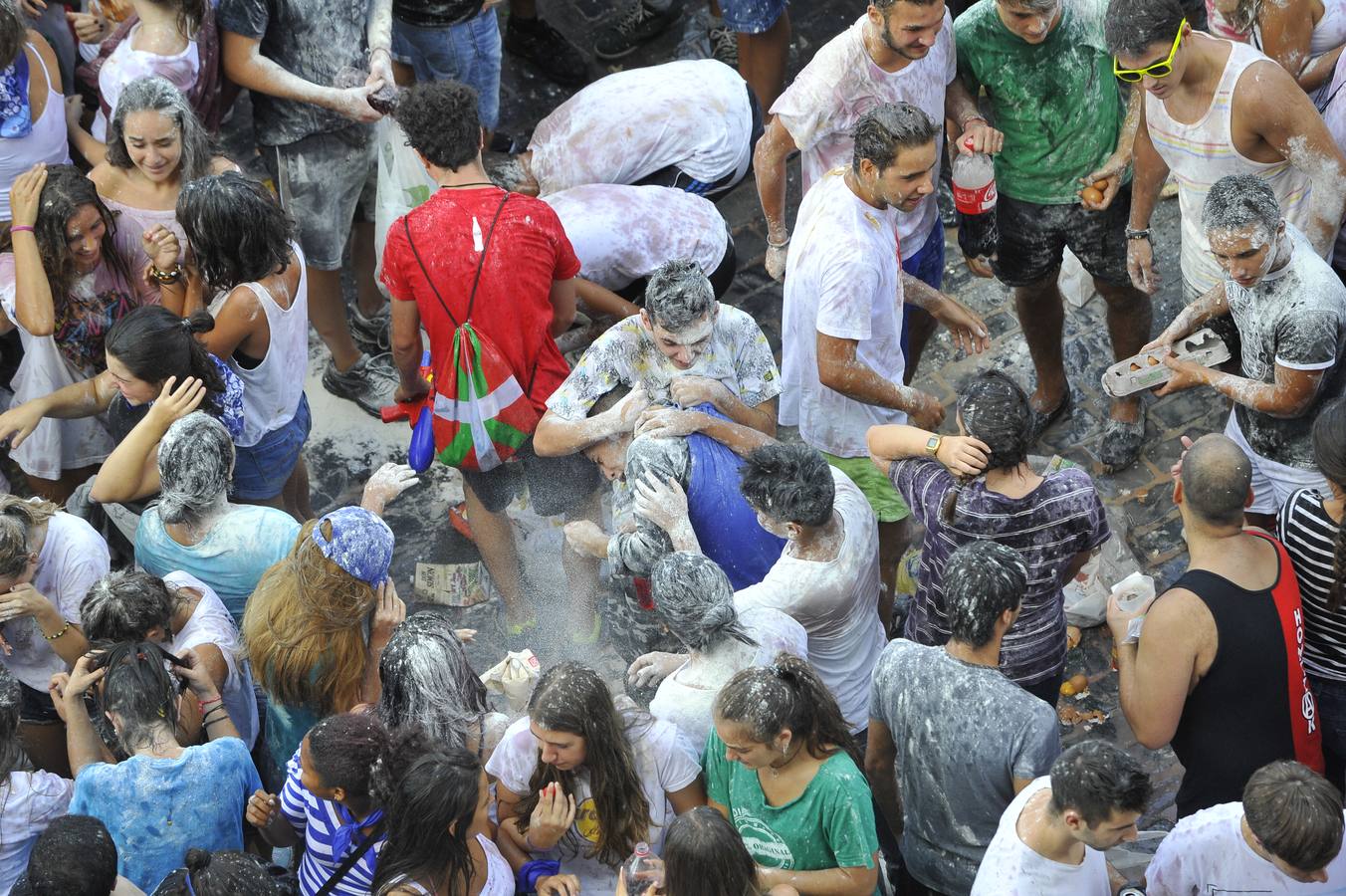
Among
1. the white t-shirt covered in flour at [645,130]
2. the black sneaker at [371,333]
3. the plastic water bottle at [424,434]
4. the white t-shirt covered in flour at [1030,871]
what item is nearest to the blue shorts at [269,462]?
the plastic water bottle at [424,434]

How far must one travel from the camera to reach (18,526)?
163 inches

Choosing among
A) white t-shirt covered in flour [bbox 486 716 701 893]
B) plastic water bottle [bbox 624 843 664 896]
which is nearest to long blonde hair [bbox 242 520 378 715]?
white t-shirt covered in flour [bbox 486 716 701 893]

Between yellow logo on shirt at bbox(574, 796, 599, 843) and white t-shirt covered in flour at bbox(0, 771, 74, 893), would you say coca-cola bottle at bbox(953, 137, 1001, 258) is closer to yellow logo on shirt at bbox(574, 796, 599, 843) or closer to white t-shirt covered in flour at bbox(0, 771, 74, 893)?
yellow logo on shirt at bbox(574, 796, 599, 843)

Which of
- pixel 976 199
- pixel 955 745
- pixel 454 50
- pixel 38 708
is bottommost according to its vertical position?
pixel 38 708

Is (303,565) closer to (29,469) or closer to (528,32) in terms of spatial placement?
(29,469)

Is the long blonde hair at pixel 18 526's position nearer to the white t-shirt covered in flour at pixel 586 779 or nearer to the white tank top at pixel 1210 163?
the white t-shirt covered in flour at pixel 586 779

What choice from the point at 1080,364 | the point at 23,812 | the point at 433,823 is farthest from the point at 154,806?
the point at 1080,364

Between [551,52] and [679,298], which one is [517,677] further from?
[551,52]

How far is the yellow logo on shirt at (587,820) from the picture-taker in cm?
362

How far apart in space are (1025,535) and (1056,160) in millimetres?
1947

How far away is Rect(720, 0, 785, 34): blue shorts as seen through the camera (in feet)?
21.6

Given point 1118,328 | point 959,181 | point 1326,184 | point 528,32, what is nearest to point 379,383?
point 528,32

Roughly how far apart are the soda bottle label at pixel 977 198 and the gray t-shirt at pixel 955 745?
2.13m

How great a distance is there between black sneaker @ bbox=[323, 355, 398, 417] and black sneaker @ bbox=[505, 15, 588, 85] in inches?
80.1
